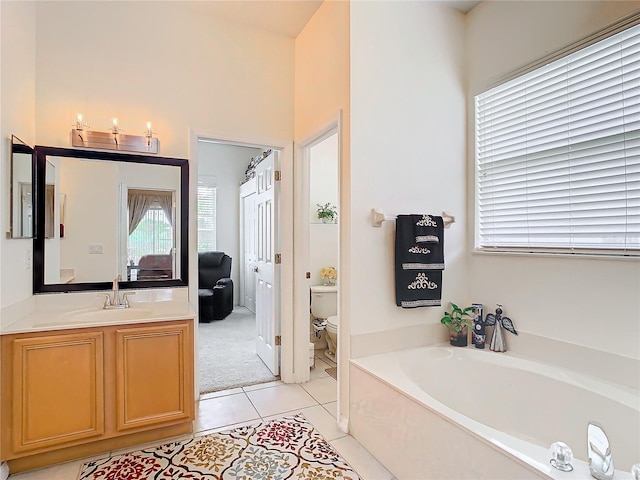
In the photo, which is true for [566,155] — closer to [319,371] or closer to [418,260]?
[418,260]

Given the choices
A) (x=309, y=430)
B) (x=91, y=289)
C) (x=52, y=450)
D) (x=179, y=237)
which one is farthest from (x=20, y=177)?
(x=309, y=430)

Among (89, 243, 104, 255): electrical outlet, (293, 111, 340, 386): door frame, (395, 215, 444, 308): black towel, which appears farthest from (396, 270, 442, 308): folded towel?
(89, 243, 104, 255): electrical outlet

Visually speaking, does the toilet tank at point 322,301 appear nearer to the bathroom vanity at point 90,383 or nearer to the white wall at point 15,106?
the bathroom vanity at point 90,383

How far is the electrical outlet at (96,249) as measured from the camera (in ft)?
8.16

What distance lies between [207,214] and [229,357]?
10.6 ft

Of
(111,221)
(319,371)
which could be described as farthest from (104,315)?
(319,371)

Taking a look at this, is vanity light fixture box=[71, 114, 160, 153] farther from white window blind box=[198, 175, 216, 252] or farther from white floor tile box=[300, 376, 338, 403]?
white window blind box=[198, 175, 216, 252]

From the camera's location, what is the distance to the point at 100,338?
6.66ft

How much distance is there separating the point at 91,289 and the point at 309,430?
176 cm

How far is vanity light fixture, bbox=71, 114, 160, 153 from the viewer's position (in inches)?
94.2

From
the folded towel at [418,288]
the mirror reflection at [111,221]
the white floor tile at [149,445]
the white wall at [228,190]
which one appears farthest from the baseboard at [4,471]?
the white wall at [228,190]

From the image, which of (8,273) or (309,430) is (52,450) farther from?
(309,430)

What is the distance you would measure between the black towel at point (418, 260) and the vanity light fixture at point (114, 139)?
1.85 m

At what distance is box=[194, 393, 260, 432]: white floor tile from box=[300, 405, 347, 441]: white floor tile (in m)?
0.37
